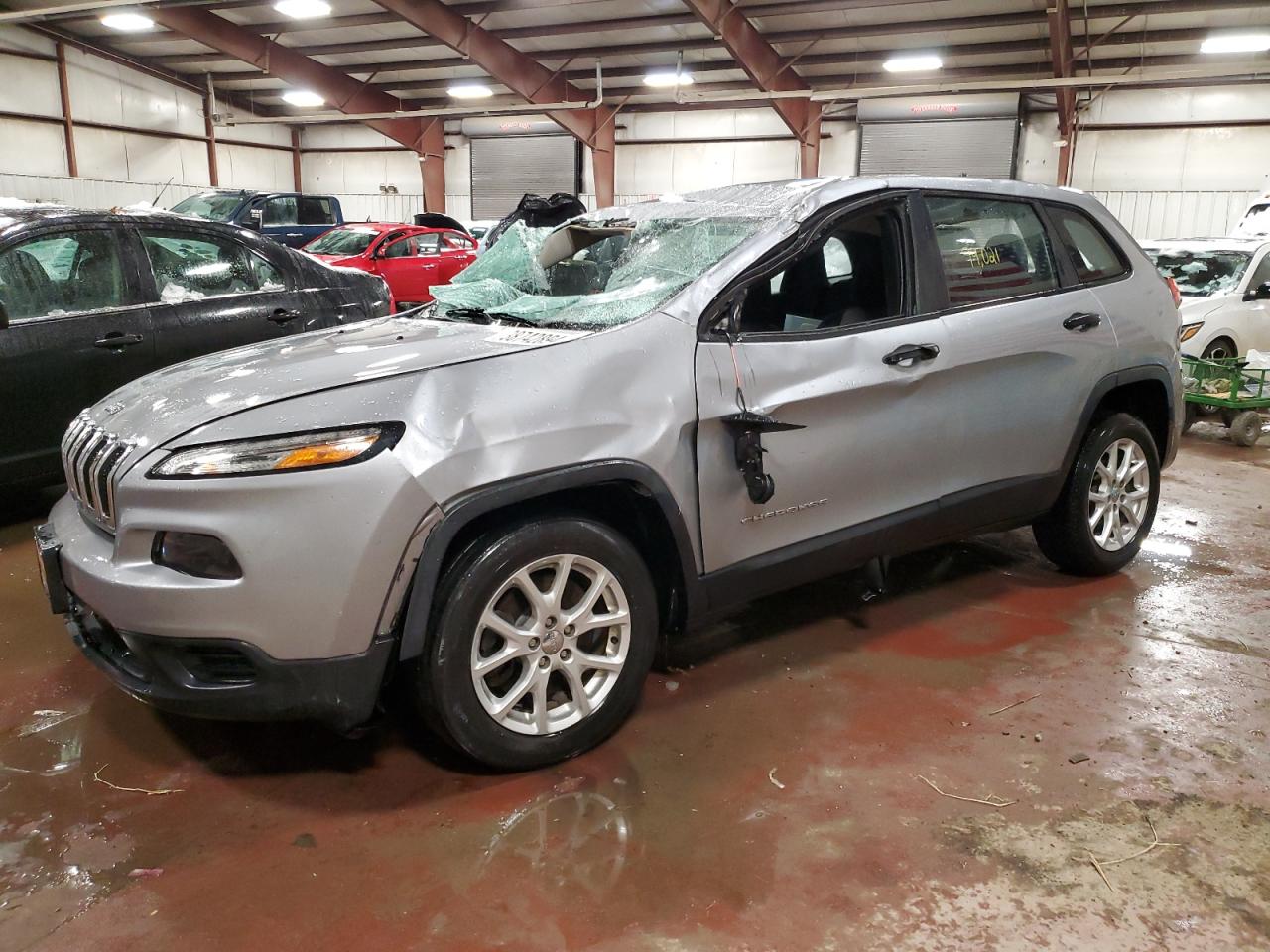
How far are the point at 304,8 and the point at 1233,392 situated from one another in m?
14.7

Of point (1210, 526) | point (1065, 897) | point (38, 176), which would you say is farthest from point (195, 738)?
point (38, 176)

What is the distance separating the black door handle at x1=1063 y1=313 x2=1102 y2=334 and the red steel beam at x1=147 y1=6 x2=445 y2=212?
15.3 meters

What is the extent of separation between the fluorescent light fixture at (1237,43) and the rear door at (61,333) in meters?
16.0

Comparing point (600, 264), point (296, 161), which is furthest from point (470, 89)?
point (600, 264)

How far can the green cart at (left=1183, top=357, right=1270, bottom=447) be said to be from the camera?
673cm

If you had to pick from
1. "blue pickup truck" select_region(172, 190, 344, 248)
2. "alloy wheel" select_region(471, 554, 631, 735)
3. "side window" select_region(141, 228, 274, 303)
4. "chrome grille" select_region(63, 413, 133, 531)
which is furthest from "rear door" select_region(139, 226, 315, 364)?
"blue pickup truck" select_region(172, 190, 344, 248)

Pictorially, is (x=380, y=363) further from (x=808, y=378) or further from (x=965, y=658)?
(x=965, y=658)

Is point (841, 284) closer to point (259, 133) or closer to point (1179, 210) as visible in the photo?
point (1179, 210)

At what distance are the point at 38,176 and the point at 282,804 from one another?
64.8ft

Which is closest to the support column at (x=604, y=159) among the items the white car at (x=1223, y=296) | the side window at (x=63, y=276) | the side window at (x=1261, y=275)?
the white car at (x=1223, y=296)

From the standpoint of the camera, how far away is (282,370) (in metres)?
2.56

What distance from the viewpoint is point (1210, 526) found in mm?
4895

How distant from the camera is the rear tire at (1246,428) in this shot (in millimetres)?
6809

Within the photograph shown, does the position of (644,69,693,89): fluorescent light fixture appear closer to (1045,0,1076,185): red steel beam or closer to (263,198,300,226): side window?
(1045,0,1076,185): red steel beam
